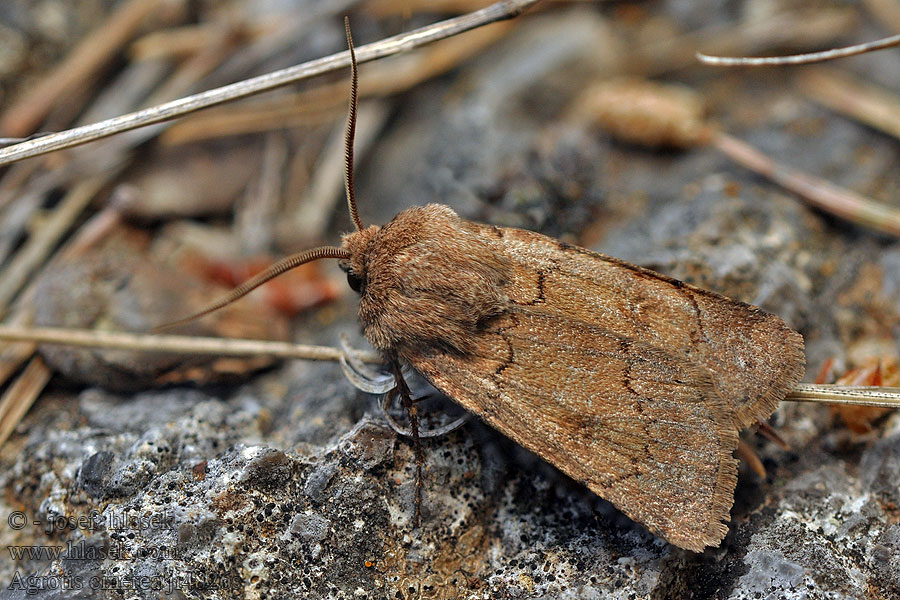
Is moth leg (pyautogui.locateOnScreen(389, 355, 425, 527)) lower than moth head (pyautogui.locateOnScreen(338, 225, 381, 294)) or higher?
lower

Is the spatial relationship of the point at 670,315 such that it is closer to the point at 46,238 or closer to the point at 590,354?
the point at 590,354

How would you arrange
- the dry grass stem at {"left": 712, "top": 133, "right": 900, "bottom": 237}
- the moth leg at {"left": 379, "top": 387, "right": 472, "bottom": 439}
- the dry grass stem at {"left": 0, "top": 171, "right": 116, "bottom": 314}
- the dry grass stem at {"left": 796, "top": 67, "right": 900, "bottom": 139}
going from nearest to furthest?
1. the moth leg at {"left": 379, "top": 387, "right": 472, "bottom": 439}
2. the dry grass stem at {"left": 712, "top": 133, "right": 900, "bottom": 237}
3. the dry grass stem at {"left": 0, "top": 171, "right": 116, "bottom": 314}
4. the dry grass stem at {"left": 796, "top": 67, "right": 900, "bottom": 139}

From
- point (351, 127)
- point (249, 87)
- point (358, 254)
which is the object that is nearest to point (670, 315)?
point (358, 254)

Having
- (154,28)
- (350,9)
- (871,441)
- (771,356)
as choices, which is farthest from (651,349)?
(154,28)

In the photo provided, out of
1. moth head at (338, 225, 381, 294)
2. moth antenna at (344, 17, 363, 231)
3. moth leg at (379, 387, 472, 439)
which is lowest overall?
moth leg at (379, 387, 472, 439)

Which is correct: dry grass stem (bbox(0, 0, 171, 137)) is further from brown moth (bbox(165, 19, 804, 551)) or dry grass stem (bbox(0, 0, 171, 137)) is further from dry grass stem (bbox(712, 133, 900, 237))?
dry grass stem (bbox(712, 133, 900, 237))

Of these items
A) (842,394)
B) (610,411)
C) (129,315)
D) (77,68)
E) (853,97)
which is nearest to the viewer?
(610,411)

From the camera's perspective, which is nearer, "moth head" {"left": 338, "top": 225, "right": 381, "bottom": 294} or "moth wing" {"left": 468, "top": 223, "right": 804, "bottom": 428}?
"moth wing" {"left": 468, "top": 223, "right": 804, "bottom": 428}

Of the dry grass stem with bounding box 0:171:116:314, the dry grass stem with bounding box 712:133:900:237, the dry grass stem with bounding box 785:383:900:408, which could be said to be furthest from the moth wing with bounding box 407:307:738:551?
the dry grass stem with bounding box 0:171:116:314
